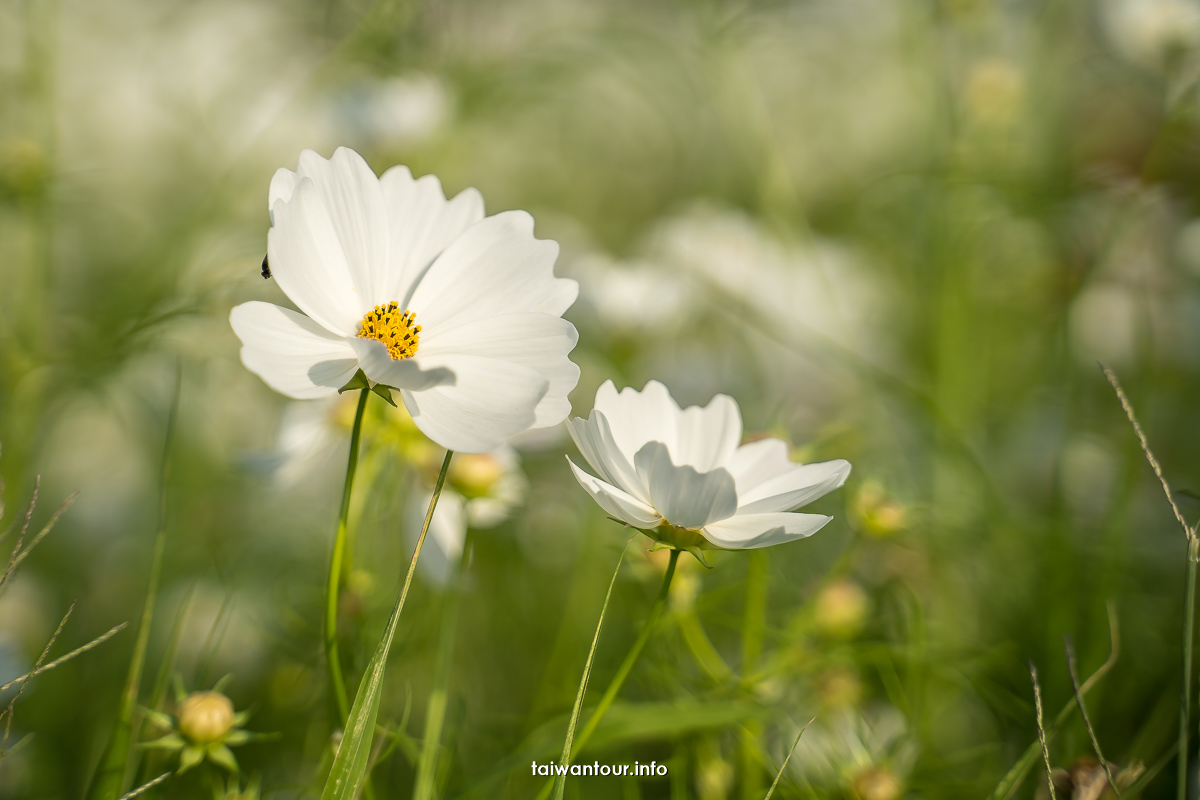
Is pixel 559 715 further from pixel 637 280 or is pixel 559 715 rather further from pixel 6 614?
pixel 6 614

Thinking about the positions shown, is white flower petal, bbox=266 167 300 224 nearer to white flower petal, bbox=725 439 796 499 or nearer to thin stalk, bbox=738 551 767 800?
white flower petal, bbox=725 439 796 499

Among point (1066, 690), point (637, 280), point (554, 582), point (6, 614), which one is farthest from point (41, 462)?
point (1066, 690)

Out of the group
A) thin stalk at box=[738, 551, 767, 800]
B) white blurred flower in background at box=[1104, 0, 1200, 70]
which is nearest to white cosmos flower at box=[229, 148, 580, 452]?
thin stalk at box=[738, 551, 767, 800]

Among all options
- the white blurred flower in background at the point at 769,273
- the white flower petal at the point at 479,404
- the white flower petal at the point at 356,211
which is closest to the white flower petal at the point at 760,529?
the white flower petal at the point at 479,404

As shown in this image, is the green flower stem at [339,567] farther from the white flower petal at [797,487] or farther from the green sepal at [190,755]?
the white flower petal at [797,487]

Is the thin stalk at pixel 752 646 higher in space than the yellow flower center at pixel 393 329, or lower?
lower

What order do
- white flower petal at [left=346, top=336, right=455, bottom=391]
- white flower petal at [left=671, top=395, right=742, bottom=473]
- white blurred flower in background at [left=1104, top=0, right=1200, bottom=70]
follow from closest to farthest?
white flower petal at [left=346, top=336, right=455, bottom=391] → white flower petal at [left=671, top=395, right=742, bottom=473] → white blurred flower in background at [left=1104, top=0, right=1200, bottom=70]
